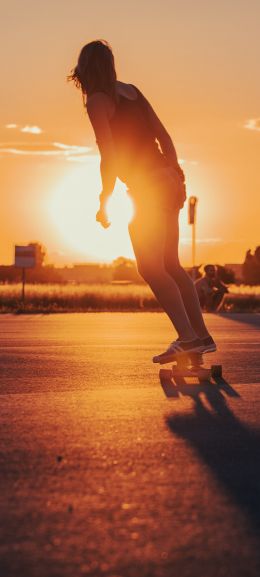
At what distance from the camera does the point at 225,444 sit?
4250 mm

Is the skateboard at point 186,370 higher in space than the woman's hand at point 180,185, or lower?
lower

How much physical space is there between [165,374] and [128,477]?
2956mm

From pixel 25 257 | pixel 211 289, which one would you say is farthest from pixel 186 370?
pixel 25 257

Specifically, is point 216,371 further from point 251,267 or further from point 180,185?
point 251,267

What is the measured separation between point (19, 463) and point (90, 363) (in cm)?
423

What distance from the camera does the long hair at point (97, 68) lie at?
639 centimetres

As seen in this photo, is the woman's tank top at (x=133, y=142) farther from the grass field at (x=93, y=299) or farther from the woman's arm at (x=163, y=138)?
the grass field at (x=93, y=299)

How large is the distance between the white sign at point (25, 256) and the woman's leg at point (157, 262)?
22.6 m

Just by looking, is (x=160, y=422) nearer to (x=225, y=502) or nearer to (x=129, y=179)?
(x=225, y=502)

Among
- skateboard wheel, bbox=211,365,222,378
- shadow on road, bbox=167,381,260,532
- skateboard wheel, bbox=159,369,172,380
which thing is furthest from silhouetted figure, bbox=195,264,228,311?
shadow on road, bbox=167,381,260,532

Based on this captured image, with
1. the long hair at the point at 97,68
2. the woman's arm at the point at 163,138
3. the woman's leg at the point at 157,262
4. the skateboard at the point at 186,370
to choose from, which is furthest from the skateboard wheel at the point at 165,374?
the long hair at the point at 97,68

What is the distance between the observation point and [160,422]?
15.7ft

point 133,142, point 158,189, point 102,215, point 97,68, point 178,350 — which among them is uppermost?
point 97,68

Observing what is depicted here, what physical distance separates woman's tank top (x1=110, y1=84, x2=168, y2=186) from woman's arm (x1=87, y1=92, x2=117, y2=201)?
19cm
